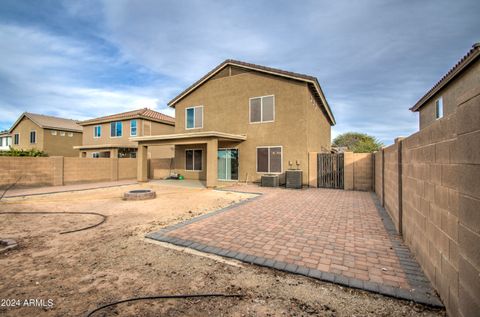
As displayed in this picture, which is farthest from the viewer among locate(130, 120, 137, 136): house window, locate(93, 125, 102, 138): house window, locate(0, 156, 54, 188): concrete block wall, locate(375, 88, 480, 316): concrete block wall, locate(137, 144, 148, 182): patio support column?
locate(93, 125, 102, 138): house window

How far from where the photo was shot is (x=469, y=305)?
5.86 ft

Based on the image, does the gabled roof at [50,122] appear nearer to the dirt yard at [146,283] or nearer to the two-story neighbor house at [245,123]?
the two-story neighbor house at [245,123]

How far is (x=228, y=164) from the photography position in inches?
619

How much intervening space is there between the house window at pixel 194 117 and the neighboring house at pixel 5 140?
1329 inches

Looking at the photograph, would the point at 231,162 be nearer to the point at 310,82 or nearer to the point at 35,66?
the point at 310,82

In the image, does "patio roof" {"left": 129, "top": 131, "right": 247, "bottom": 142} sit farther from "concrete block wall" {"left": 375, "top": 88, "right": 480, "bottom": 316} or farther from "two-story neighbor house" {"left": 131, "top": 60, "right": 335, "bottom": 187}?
"concrete block wall" {"left": 375, "top": 88, "right": 480, "bottom": 316}

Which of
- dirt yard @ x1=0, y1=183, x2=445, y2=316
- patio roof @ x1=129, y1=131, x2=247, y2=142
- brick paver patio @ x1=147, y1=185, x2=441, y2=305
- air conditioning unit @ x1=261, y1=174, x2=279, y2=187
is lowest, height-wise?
dirt yard @ x1=0, y1=183, x2=445, y2=316

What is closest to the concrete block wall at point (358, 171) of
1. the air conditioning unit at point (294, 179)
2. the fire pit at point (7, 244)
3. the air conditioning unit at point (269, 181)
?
the air conditioning unit at point (294, 179)

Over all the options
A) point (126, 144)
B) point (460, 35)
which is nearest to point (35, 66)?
point (126, 144)

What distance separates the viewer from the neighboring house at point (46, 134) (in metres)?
27.2

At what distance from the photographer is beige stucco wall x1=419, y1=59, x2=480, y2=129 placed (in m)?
8.98

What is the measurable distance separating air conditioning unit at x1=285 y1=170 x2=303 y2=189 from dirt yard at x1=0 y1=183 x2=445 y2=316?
8953 mm

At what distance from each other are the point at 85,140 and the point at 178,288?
92.9ft

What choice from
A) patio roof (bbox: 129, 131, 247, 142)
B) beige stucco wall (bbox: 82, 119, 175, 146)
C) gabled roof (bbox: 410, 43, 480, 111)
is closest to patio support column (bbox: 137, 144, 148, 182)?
patio roof (bbox: 129, 131, 247, 142)
